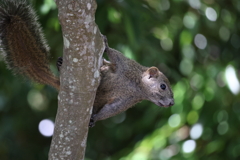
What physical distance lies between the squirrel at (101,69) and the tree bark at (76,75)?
30 centimetres

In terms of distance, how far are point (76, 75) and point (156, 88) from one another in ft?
2.48

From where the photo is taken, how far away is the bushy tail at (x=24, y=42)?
2164 mm

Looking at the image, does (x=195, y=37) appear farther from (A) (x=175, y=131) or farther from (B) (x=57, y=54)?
(B) (x=57, y=54)

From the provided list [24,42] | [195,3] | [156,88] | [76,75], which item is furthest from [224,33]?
[76,75]

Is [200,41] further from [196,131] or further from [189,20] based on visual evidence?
[196,131]

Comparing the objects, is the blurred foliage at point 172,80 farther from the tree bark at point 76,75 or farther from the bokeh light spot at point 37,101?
the tree bark at point 76,75

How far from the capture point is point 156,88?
2.51 metres

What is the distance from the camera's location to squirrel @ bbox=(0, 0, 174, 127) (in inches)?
86.6

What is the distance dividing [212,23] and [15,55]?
2344 millimetres

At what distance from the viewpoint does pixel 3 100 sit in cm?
383

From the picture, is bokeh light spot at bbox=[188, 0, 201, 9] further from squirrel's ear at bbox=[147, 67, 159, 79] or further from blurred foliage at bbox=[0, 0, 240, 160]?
squirrel's ear at bbox=[147, 67, 159, 79]

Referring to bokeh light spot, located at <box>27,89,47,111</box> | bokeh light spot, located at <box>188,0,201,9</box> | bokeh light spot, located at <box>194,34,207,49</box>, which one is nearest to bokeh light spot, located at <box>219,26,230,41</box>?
bokeh light spot, located at <box>194,34,207,49</box>

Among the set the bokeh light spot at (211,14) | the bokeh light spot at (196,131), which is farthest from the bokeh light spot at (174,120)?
the bokeh light spot at (211,14)

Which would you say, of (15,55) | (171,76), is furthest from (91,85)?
(171,76)
